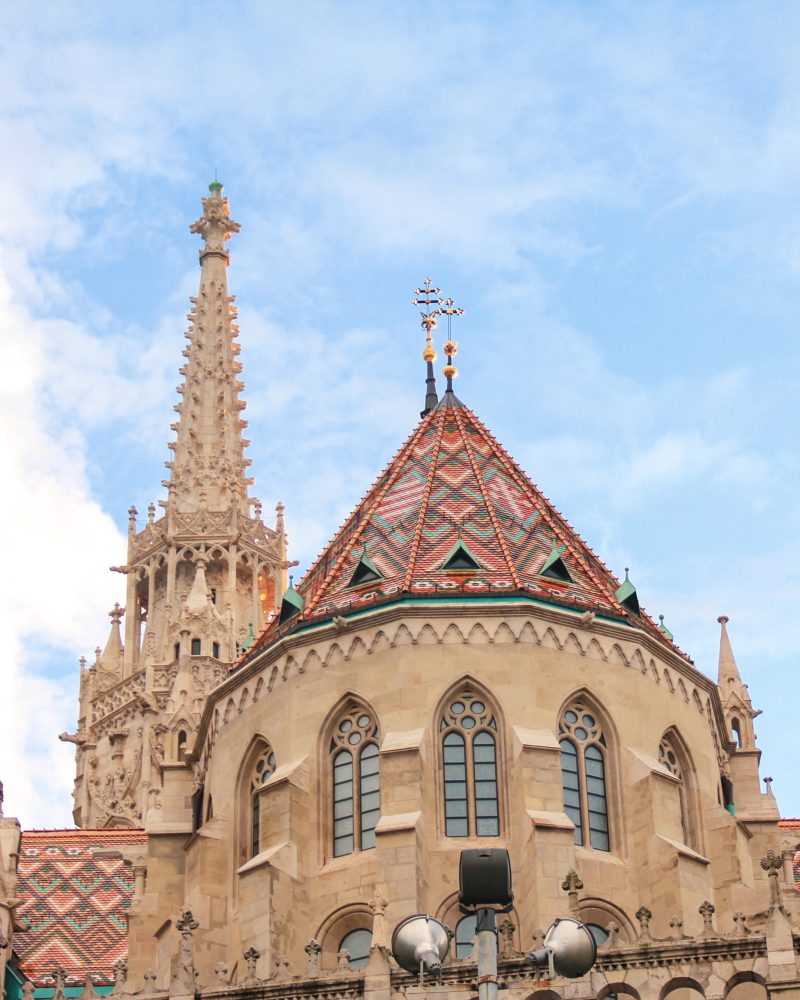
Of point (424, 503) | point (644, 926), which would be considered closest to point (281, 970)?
point (644, 926)

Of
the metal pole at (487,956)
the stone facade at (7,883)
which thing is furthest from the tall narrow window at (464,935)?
the metal pole at (487,956)

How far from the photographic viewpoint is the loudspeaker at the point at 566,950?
1988cm

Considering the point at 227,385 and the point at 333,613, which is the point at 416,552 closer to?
the point at 333,613

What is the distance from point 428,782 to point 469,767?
0.86m

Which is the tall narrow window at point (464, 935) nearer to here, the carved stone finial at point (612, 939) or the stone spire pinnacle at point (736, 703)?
the carved stone finial at point (612, 939)

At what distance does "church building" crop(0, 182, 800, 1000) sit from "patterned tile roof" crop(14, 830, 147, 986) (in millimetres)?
75

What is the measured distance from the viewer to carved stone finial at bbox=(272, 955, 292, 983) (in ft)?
99.5

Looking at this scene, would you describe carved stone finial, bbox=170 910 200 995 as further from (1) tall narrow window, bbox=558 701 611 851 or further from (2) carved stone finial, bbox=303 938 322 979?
(1) tall narrow window, bbox=558 701 611 851

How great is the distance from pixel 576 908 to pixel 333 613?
26.2 ft

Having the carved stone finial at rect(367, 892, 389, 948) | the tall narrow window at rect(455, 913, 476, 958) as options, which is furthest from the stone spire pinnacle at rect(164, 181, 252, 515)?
the carved stone finial at rect(367, 892, 389, 948)

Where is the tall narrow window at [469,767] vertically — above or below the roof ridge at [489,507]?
below

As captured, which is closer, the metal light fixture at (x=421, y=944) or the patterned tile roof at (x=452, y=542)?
the metal light fixture at (x=421, y=944)

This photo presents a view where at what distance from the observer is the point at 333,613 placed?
3844cm

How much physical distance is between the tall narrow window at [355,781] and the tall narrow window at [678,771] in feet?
16.7
